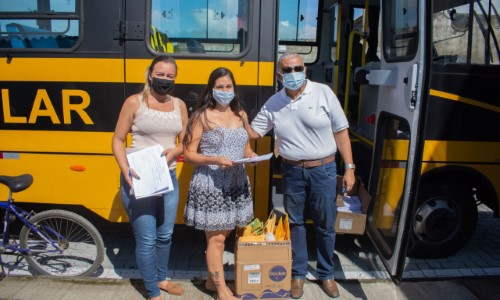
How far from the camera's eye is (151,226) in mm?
2949

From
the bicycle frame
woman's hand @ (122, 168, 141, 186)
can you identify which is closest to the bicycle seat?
the bicycle frame

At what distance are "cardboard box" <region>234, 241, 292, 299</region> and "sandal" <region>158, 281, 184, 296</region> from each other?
1.60ft

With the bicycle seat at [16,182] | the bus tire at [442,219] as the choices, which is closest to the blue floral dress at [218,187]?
the bicycle seat at [16,182]

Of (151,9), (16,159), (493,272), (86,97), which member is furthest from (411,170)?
(16,159)

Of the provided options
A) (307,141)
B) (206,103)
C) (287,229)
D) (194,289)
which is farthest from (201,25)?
(194,289)

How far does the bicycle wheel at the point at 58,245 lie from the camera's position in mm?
3553

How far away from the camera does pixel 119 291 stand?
3.35 m

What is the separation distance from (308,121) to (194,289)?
156cm

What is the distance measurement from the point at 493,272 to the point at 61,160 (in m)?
3.76

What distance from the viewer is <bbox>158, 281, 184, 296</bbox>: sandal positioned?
10.8ft

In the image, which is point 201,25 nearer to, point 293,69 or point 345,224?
point 293,69

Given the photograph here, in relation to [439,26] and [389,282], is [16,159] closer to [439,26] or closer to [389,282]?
[389,282]

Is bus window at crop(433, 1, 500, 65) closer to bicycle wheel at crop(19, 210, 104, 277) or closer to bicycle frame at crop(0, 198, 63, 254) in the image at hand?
bicycle wheel at crop(19, 210, 104, 277)

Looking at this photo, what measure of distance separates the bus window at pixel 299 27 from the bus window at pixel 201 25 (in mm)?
1795
